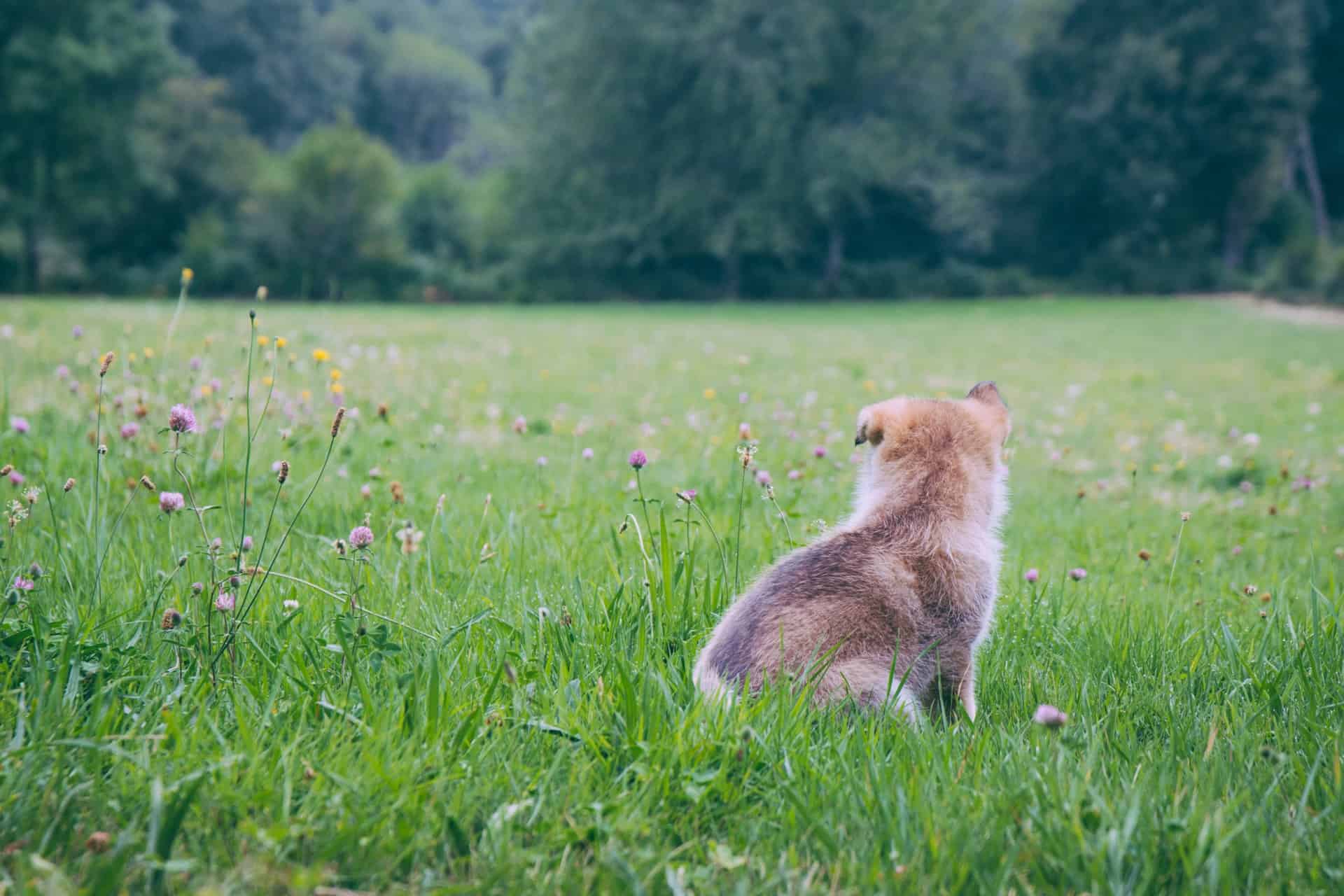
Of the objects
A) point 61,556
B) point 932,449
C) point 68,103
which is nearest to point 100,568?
point 61,556

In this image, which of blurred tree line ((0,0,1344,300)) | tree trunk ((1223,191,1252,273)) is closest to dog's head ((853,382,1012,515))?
blurred tree line ((0,0,1344,300))

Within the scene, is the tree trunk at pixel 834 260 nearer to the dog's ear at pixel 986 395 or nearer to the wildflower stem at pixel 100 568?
the dog's ear at pixel 986 395

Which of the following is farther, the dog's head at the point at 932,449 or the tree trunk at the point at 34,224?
the tree trunk at the point at 34,224

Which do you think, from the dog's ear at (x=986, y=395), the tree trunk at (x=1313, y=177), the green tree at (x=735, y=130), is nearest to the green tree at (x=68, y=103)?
the green tree at (x=735, y=130)

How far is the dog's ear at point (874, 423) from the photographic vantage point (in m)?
2.99

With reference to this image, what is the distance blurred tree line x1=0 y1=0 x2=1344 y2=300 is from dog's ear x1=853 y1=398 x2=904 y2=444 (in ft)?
130

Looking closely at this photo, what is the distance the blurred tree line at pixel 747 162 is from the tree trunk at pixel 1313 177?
0.65ft

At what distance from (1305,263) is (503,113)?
140 ft

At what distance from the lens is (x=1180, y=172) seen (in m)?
47.5

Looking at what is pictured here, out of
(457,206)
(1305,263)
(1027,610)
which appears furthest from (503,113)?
(1027,610)

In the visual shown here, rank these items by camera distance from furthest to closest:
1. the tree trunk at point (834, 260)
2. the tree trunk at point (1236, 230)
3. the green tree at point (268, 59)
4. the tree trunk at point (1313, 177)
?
1. the green tree at point (268, 59)
2. the tree trunk at point (1313, 177)
3. the tree trunk at point (1236, 230)
4. the tree trunk at point (834, 260)

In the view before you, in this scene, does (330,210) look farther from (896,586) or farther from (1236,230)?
(1236,230)

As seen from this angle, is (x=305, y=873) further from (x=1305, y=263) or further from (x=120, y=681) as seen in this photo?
(x=1305, y=263)

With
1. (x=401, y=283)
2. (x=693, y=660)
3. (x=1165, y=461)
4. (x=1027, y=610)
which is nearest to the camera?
(x=693, y=660)
